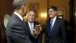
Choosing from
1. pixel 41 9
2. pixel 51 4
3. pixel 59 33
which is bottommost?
pixel 59 33

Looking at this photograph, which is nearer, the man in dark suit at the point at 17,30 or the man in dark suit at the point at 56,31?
the man in dark suit at the point at 17,30

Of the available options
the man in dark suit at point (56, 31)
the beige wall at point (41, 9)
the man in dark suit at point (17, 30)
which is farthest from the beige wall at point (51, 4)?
the man in dark suit at point (17, 30)

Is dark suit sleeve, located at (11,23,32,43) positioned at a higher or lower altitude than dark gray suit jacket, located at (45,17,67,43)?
higher

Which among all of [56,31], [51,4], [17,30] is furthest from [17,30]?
[51,4]

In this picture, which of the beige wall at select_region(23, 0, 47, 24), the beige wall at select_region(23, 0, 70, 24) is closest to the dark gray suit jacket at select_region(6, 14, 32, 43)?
the beige wall at select_region(23, 0, 70, 24)

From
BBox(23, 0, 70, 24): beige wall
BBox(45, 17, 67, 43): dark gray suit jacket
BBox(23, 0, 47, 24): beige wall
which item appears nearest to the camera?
BBox(45, 17, 67, 43): dark gray suit jacket

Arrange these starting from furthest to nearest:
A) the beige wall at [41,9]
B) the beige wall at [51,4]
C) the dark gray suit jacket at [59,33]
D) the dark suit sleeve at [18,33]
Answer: the beige wall at [41,9], the beige wall at [51,4], the dark gray suit jacket at [59,33], the dark suit sleeve at [18,33]

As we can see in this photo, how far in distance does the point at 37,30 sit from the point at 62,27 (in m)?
0.87

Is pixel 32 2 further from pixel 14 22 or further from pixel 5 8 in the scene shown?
pixel 14 22

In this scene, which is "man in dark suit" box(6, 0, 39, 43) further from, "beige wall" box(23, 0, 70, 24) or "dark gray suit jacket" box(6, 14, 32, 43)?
"beige wall" box(23, 0, 70, 24)

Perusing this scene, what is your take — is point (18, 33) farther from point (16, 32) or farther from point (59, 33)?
point (59, 33)

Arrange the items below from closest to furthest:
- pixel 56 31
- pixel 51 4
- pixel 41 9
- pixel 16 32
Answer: pixel 16 32
pixel 56 31
pixel 51 4
pixel 41 9

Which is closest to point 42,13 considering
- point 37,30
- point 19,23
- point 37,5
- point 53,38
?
point 37,5

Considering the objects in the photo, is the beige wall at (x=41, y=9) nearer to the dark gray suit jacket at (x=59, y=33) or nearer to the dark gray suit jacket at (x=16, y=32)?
the dark gray suit jacket at (x=59, y=33)
